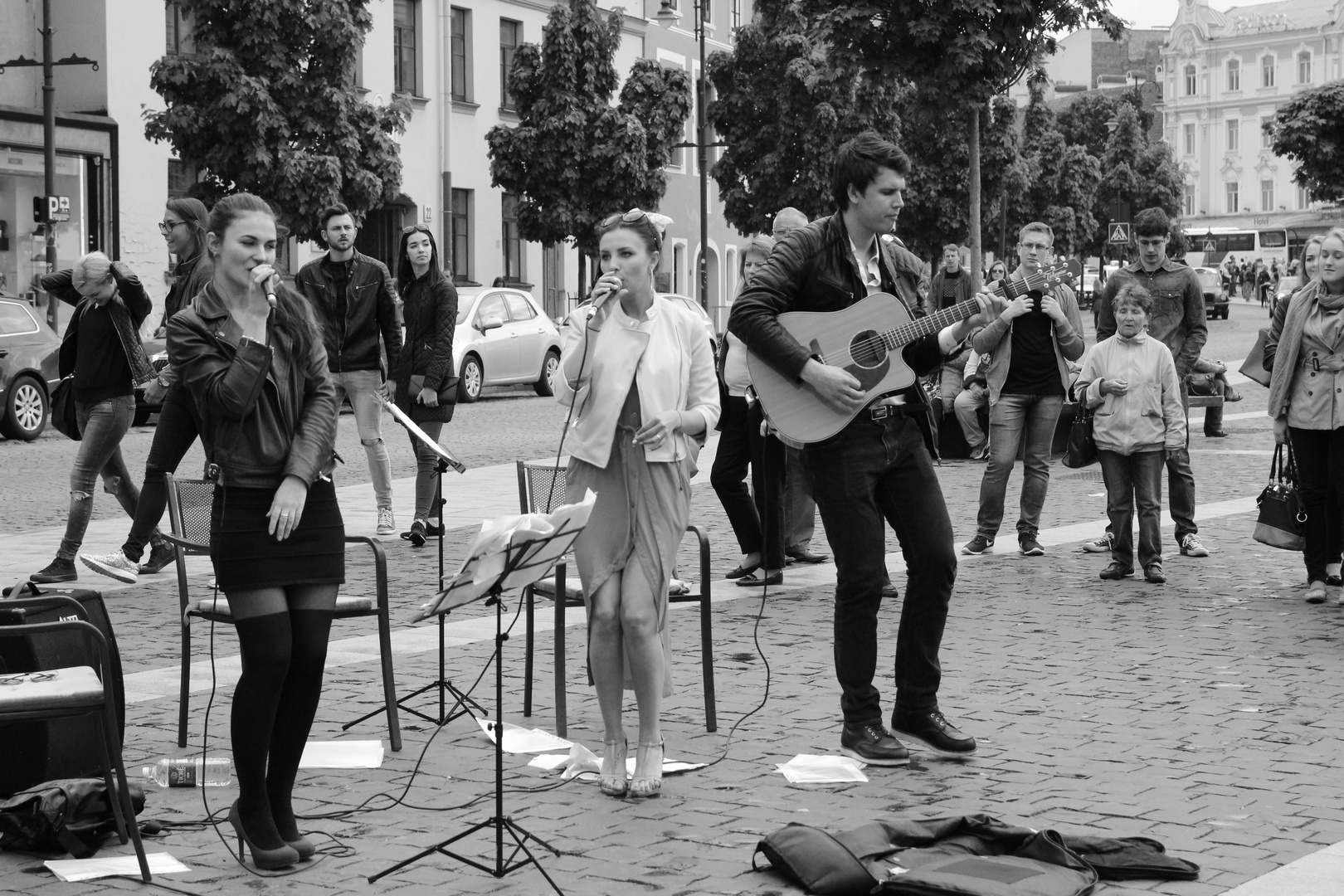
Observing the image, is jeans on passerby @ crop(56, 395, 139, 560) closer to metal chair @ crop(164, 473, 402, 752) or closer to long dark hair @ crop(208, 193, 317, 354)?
metal chair @ crop(164, 473, 402, 752)

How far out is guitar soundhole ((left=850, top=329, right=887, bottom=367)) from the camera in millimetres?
6219

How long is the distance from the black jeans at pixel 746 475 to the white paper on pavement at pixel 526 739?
3436 millimetres

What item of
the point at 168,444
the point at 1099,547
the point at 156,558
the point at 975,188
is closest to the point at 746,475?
the point at 1099,547

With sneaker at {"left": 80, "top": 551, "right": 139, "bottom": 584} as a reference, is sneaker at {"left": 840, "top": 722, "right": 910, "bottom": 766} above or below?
below

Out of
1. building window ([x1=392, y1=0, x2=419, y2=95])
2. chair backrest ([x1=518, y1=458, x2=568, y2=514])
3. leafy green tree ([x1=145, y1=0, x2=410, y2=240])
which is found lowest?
chair backrest ([x1=518, y1=458, x2=568, y2=514])

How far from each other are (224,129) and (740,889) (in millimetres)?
23922

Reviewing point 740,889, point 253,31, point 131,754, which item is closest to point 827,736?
point 740,889

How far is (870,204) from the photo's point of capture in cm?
612

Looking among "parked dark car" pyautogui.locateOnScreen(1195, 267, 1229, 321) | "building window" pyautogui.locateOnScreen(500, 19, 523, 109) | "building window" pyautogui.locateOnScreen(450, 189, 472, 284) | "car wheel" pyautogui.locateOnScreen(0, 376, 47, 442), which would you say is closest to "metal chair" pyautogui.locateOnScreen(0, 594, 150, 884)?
"car wheel" pyautogui.locateOnScreen(0, 376, 47, 442)

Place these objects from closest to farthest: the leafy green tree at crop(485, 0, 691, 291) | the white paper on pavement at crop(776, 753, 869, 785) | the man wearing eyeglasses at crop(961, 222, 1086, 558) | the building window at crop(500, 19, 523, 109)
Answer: the white paper on pavement at crop(776, 753, 869, 785) < the man wearing eyeglasses at crop(961, 222, 1086, 558) < the leafy green tree at crop(485, 0, 691, 291) < the building window at crop(500, 19, 523, 109)

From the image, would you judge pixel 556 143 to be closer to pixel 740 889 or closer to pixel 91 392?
pixel 91 392

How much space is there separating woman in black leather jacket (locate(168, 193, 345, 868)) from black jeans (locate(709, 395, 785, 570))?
501cm

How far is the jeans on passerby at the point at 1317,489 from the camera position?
930 cm

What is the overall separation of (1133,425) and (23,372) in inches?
536
